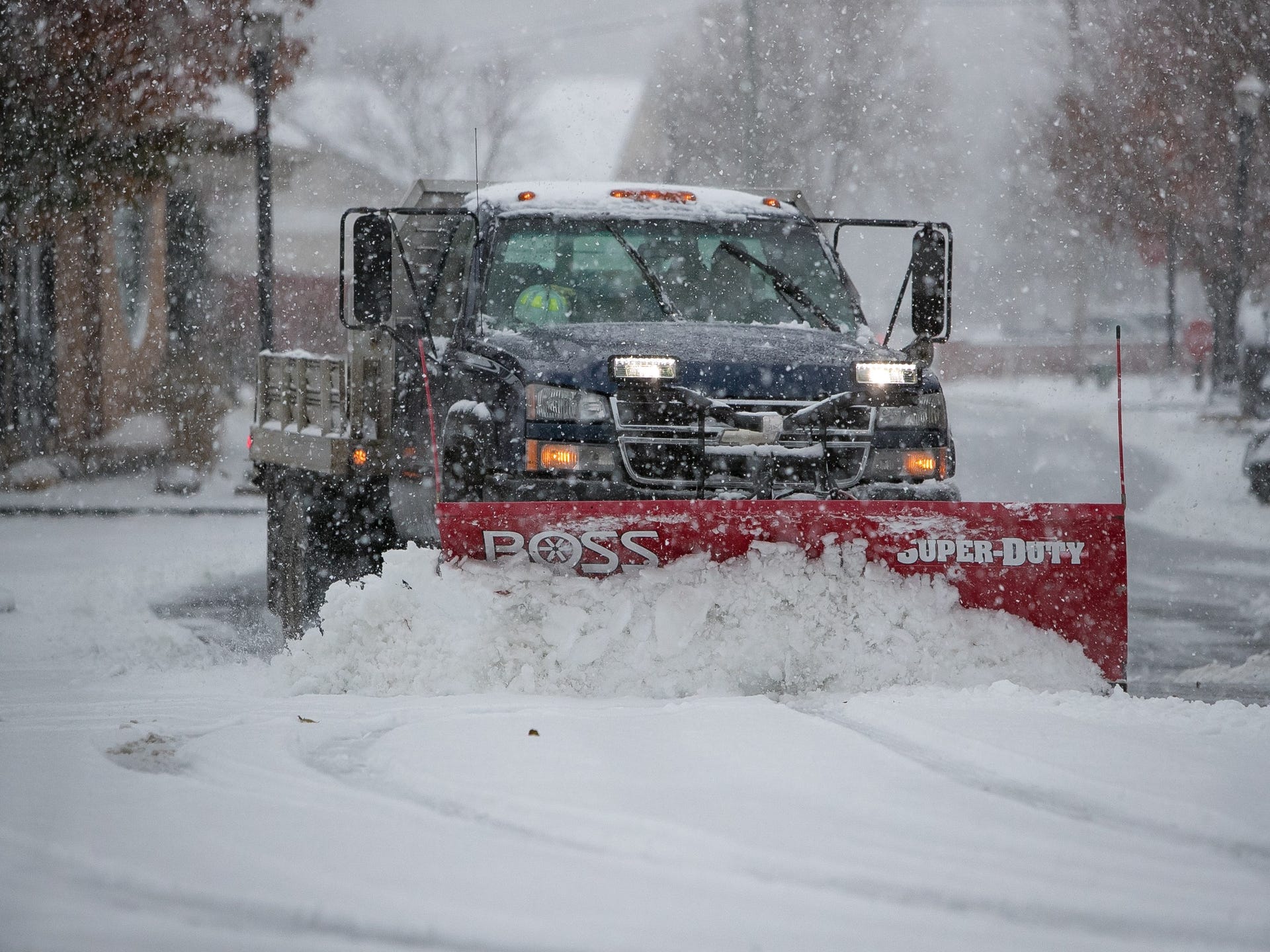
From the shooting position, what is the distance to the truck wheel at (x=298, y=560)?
24.4 feet

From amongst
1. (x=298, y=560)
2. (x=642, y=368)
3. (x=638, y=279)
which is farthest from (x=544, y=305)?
(x=298, y=560)

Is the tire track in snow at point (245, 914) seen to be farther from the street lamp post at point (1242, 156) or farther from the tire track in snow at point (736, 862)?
the street lamp post at point (1242, 156)

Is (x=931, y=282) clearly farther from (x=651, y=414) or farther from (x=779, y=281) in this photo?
(x=651, y=414)

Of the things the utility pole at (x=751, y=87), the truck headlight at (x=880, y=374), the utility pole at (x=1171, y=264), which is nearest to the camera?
the truck headlight at (x=880, y=374)

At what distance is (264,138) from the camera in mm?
14539

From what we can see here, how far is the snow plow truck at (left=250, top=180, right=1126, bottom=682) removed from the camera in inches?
219

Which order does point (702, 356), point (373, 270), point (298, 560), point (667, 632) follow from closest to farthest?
point (667, 632) → point (702, 356) → point (373, 270) → point (298, 560)

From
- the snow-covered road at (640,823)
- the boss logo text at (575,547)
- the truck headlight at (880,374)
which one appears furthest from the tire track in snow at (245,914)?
the truck headlight at (880,374)

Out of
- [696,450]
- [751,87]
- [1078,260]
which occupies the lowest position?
[696,450]

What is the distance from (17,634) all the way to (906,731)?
4849 millimetres

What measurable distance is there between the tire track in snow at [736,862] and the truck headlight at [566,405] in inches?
71.1

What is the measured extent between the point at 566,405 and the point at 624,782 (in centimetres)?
193

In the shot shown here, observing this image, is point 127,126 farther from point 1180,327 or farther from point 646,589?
point 1180,327

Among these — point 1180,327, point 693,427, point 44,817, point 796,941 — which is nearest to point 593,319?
point 693,427
